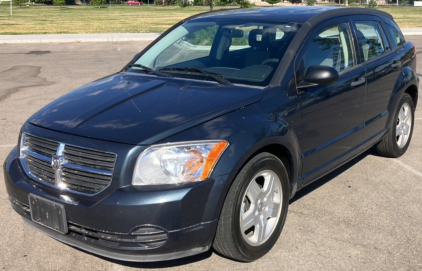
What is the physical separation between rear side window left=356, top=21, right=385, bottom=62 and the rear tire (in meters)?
0.73

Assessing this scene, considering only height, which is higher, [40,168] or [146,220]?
[40,168]

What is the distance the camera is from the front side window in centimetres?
448

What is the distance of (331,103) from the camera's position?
4516mm

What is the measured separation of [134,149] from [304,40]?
190 centimetres

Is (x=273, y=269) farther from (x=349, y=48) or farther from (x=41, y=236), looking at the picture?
(x=349, y=48)

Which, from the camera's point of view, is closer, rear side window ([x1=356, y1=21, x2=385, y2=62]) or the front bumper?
the front bumper

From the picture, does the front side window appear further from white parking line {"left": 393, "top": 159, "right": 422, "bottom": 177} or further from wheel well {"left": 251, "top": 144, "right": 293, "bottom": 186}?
white parking line {"left": 393, "top": 159, "right": 422, "bottom": 177}

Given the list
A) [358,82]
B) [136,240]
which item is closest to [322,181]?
[358,82]

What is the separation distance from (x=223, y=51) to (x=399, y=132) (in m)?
2.58

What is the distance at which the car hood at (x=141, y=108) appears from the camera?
11.2 feet

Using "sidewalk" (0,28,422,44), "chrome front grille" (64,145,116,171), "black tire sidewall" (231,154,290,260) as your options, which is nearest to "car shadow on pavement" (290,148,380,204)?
"black tire sidewall" (231,154,290,260)

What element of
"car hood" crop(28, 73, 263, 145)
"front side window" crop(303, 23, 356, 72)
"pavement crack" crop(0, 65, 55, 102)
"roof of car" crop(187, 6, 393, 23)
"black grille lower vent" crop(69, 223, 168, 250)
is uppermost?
"roof of car" crop(187, 6, 393, 23)

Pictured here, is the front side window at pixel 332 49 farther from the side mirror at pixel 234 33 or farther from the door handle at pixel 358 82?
the side mirror at pixel 234 33

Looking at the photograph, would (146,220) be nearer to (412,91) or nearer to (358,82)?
(358,82)
